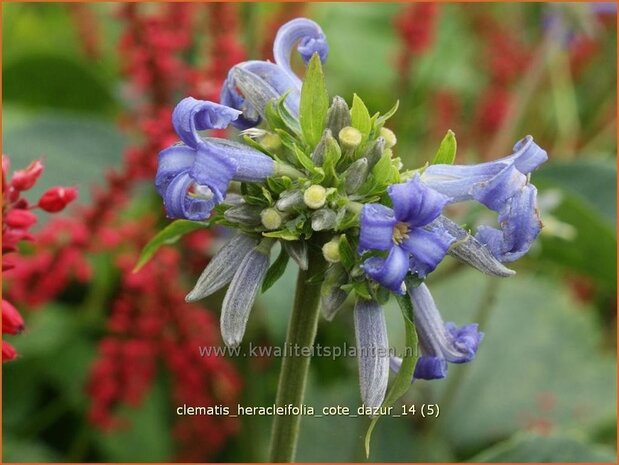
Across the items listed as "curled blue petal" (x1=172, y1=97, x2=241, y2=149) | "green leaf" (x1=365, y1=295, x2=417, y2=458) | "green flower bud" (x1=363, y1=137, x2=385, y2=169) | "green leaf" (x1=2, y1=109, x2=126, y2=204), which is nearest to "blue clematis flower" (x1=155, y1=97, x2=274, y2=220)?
"curled blue petal" (x1=172, y1=97, x2=241, y2=149)

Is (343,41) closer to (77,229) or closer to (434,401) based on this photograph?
(434,401)

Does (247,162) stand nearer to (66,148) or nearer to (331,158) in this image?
(331,158)

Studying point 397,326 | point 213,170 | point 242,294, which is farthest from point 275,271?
point 397,326

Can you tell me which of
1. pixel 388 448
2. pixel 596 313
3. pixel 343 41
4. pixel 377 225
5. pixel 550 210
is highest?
pixel 377 225

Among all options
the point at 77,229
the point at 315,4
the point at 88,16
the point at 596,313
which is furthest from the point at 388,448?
the point at 315,4

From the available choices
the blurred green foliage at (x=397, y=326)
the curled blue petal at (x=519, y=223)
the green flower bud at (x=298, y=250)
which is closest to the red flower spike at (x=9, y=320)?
the green flower bud at (x=298, y=250)

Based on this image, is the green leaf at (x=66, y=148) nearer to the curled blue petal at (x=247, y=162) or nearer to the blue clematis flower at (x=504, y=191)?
the curled blue petal at (x=247, y=162)

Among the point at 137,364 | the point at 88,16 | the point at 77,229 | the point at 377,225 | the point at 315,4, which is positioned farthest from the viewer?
the point at 315,4
